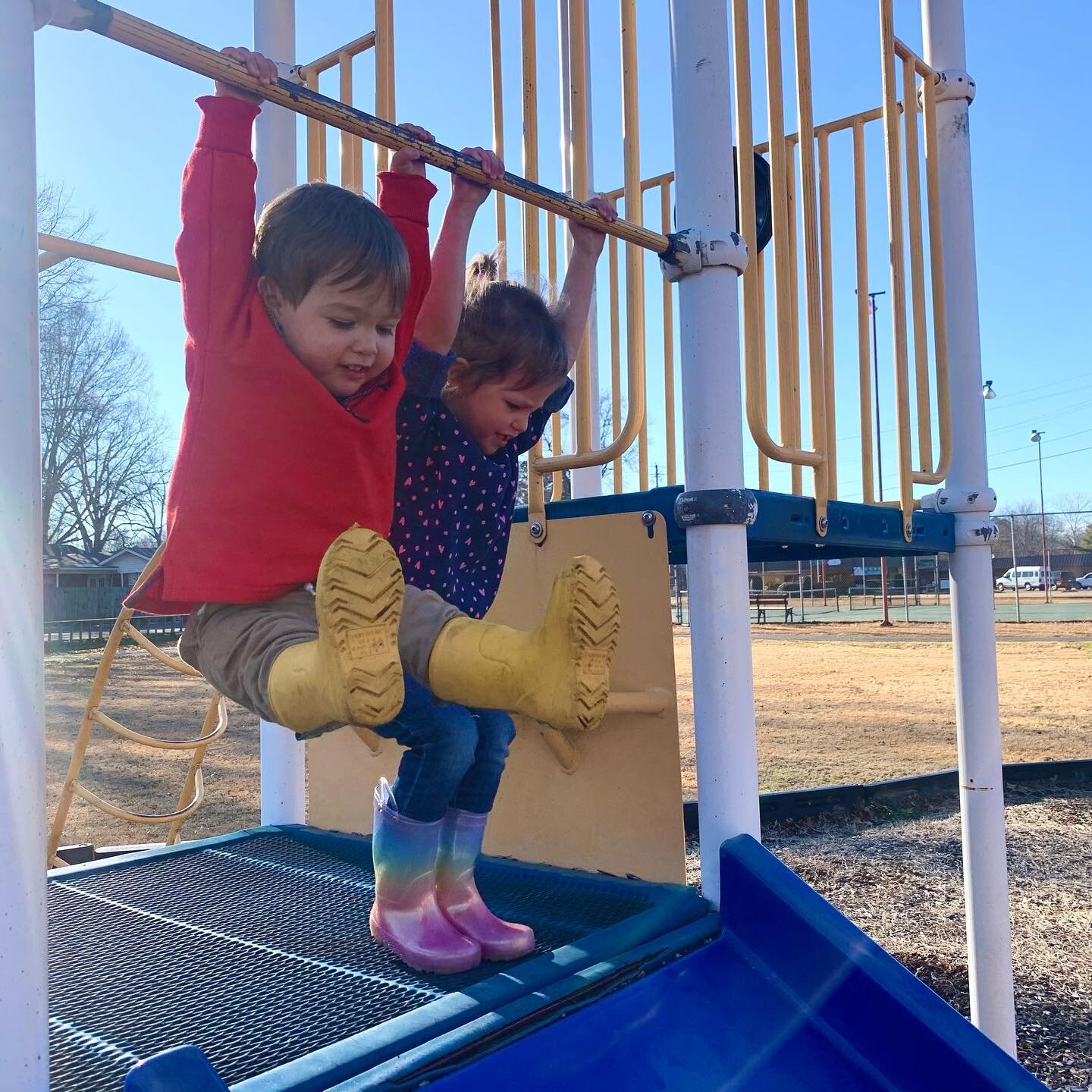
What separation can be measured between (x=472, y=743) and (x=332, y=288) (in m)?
0.74

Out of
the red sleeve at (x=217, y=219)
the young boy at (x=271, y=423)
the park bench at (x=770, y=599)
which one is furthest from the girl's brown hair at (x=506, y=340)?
the park bench at (x=770, y=599)

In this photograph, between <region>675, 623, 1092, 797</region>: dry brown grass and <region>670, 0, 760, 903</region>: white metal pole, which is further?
<region>675, 623, 1092, 797</region>: dry brown grass

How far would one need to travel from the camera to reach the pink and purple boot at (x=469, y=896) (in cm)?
157

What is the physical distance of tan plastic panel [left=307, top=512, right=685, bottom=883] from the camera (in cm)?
193

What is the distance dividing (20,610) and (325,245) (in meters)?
0.69

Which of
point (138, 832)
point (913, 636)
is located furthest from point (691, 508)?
point (913, 636)

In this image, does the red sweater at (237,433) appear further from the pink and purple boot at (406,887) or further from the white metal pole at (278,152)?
the white metal pole at (278,152)

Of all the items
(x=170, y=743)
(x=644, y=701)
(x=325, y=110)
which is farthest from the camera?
(x=170, y=743)

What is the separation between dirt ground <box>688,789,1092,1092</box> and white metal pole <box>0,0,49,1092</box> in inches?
98.8

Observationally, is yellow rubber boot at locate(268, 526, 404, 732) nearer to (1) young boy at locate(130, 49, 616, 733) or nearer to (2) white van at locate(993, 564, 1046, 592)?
(1) young boy at locate(130, 49, 616, 733)

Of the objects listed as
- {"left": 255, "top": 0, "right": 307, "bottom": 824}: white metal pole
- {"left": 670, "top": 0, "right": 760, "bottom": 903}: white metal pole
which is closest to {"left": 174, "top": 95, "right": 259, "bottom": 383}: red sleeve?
{"left": 670, "top": 0, "right": 760, "bottom": 903}: white metal pole

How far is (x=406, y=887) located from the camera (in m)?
1.63

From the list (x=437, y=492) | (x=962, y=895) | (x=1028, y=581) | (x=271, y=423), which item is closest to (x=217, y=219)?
(x=271, y=423)

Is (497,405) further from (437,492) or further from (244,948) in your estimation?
(244,948)
